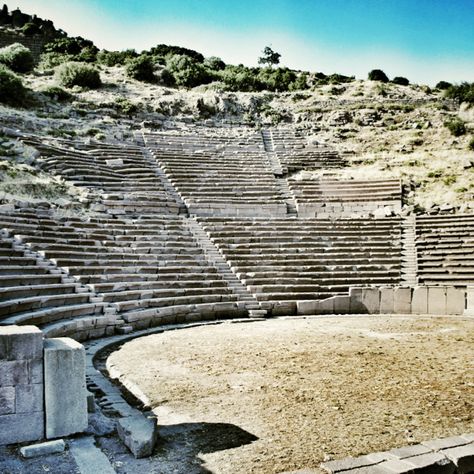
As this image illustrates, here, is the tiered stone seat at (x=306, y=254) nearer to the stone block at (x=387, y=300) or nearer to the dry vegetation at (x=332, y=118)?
the stone block at (x=387, y=300)

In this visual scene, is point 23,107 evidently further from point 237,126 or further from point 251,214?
point 251,214

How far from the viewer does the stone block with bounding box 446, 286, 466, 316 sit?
16406mm

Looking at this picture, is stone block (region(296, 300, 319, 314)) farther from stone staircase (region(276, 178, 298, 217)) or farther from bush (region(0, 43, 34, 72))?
bush (region(0, 43, 34, 72))

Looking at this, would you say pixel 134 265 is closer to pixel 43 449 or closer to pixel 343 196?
pixel 43 449

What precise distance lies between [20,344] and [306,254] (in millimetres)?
14320

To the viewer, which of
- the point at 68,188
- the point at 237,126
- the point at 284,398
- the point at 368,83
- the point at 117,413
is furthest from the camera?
the point at 368,83

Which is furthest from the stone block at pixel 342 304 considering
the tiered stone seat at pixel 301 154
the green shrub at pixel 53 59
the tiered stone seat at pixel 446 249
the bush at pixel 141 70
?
the green shrub at pixel 53 59

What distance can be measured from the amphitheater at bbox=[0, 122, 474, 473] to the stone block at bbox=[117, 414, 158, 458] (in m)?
0.59

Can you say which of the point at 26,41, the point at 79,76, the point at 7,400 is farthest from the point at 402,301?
the point at 26,41

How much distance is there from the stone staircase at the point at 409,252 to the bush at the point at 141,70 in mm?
29069

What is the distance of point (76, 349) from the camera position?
5781 mm

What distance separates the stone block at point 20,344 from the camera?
214 inches

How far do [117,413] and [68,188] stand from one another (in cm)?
1660

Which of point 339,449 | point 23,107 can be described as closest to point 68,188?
point 23,107
